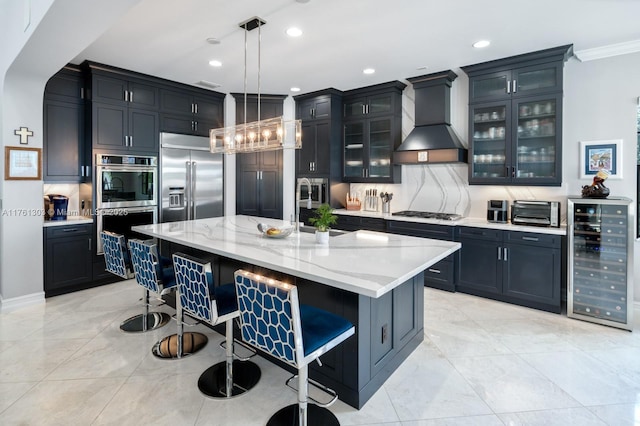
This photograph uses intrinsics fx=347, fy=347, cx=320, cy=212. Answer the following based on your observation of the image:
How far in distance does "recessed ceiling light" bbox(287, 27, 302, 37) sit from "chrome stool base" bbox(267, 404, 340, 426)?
3.18 metres

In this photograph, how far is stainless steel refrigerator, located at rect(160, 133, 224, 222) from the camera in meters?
5.08

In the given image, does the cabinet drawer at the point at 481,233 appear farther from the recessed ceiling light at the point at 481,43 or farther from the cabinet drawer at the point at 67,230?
the cabinet drawer at the point at 67,230

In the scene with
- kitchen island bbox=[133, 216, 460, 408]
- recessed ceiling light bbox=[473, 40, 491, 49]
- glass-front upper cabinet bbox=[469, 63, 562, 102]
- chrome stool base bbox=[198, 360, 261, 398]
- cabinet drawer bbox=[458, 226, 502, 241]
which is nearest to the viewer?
kitchen island bbox=[133, 216, 460, 408]

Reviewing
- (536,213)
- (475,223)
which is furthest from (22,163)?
(536,213)

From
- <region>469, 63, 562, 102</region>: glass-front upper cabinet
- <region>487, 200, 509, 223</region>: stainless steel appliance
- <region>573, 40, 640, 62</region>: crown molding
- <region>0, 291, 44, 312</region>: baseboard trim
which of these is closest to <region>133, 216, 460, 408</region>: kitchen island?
<region>487, 200, 509, 223</region>: stainless steel appliance

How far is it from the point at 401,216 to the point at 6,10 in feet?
16.1

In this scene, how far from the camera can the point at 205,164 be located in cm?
551

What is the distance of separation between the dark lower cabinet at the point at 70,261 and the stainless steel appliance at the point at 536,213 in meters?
5.26

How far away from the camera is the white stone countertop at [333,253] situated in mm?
1868

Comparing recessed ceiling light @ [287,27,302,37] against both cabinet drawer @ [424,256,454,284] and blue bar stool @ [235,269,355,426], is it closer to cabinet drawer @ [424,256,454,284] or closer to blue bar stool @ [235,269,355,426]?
blue bar stool @ [235,269,355,426]

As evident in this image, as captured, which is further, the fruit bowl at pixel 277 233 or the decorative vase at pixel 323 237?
the fruit bowl at pixel 277 233

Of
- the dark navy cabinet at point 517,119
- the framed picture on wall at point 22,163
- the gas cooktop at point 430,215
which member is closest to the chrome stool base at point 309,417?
the gas cooktop at point 430,215

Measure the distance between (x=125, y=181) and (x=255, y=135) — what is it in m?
2.42

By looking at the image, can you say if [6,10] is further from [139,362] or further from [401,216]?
[401,216]
